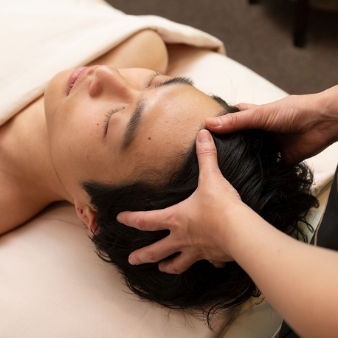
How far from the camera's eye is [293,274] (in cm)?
57

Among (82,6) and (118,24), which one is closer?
(118,24)

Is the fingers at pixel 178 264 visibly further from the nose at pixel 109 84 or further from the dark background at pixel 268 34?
the dark background at pixel 268 34

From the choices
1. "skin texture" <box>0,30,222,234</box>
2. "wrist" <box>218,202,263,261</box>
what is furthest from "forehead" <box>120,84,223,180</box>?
"wrist" <box>218,202,263,261</box>

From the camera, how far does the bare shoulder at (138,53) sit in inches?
51.5

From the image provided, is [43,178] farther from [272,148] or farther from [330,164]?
[330,164]

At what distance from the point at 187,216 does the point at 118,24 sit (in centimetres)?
84

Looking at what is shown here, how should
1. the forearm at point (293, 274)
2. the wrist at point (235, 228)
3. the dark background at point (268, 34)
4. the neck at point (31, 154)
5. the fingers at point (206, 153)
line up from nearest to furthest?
1. the forearm at point (293, 274)
2. the wrist at point (235, 228)
3. the fingers at point (206, 153)
4. the neck at point (31, 154)
5. the dark background at point (268, 34)

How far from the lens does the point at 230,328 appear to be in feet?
3.26

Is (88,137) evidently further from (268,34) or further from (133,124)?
(268,34)

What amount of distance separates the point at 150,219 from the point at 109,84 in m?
0.36

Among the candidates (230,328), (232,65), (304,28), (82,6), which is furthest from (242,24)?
(230,328)

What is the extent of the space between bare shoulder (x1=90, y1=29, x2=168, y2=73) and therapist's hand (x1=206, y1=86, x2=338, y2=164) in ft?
1.77

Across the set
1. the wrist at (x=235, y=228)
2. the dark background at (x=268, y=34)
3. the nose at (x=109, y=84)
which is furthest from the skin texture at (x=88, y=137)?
the dark background at (x=268, y=34)

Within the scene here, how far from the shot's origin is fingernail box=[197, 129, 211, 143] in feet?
2.73
